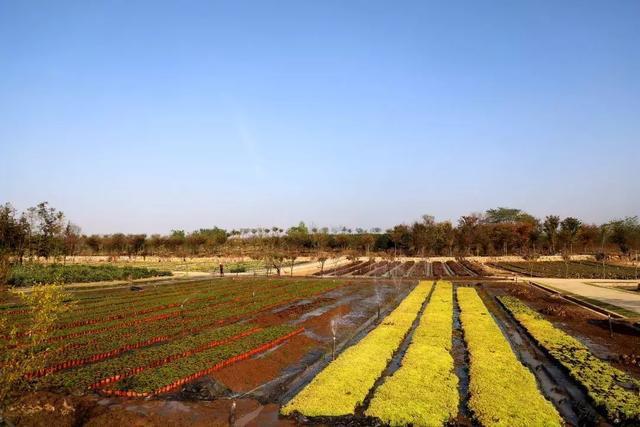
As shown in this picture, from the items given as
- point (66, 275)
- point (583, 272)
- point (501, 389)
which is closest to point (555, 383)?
point (501, 389)

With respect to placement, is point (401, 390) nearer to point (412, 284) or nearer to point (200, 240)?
point (412, 284)

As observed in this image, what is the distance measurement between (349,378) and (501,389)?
4734 millimetres

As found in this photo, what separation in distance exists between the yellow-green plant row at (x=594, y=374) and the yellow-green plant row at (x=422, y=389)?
4157 mm

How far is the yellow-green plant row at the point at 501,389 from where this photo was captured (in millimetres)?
11508

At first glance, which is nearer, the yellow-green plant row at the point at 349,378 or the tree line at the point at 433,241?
the yellow-green plant row at the point at 349,378

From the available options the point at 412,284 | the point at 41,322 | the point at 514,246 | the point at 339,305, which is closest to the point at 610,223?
the point at 514,246

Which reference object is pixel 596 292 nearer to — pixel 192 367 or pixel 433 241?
pixel 192 367

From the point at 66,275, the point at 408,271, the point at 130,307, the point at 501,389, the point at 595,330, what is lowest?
the point at 501,389

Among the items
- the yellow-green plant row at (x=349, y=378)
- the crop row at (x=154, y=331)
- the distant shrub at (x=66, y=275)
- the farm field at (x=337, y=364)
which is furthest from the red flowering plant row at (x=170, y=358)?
the distant shrub at (x=66, y=275)

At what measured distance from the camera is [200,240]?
349 feet

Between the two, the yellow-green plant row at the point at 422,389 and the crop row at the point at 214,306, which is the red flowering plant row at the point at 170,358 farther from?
the yellow-green plant row at the point at 422,389

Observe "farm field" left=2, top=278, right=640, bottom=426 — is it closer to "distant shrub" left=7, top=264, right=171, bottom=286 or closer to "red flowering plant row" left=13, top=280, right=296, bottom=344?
"red flowering plant row" left=13, top=280, right=296, bottom=344

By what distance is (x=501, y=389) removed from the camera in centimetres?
1346

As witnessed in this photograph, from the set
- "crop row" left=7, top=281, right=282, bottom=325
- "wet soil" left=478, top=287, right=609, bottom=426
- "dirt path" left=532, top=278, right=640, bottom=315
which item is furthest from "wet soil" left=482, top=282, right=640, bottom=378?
"crop row" left=7, top=281, right=282, bottom=325
